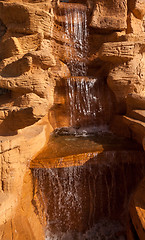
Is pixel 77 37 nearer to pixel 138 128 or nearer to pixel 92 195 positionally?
pixel 138 128

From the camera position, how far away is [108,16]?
5.66m

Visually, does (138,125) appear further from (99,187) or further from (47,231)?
(47,231)

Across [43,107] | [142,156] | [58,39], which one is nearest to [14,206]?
[43,107]

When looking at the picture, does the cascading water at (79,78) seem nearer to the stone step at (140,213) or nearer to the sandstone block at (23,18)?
the sandstone block at (23,18)

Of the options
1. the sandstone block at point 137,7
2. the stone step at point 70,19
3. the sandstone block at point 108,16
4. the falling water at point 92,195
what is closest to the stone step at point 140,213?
the falling water at point 92,195

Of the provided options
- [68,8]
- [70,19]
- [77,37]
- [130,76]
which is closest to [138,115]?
[130,76]

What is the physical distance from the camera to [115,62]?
4570mm

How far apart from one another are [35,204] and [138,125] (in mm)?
2513

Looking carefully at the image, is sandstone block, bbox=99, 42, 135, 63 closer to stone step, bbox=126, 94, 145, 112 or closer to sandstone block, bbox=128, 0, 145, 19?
stone step, bbox=126, 94, 145, 112

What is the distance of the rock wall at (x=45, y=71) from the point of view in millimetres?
2723

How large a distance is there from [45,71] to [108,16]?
11.6 ft

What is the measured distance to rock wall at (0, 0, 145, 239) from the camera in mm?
2723

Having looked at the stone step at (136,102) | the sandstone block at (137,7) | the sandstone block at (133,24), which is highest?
the sandstone block at (137,7)

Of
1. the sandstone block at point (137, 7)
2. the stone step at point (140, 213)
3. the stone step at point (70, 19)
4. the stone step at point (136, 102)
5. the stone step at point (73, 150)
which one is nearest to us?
the stone step at point (140, 213)
